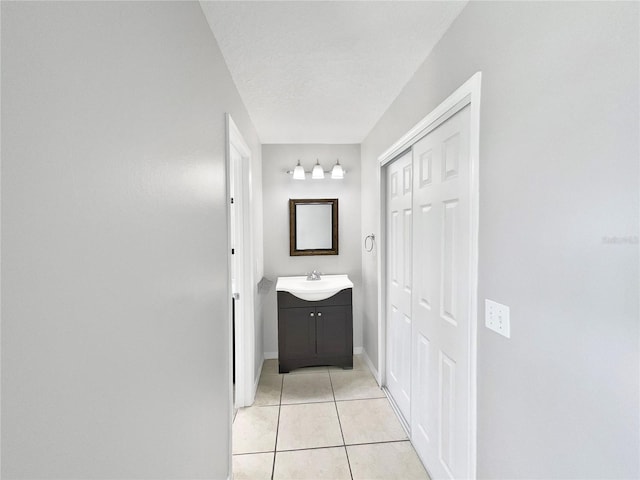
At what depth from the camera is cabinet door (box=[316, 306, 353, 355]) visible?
3230 millimetres

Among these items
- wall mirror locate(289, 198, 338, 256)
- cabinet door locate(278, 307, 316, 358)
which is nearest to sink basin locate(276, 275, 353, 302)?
cabinet door locate(278, 307, 316, 358)

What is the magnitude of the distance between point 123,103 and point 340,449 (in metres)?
2.30

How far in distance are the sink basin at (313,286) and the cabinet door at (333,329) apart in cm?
18

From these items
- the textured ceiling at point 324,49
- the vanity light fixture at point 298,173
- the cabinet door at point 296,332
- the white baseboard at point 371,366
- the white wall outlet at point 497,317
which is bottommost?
the white baseboard at point 371,366

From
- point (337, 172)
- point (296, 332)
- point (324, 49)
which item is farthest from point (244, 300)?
point (324, 49)

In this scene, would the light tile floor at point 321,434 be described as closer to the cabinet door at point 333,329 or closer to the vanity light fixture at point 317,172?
the cabinet door at point 333,329

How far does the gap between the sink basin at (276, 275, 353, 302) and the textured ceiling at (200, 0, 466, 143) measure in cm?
166

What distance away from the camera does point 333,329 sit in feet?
10.7

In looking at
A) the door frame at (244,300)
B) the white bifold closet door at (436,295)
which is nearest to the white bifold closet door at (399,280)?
the white bifold closet door at (436,295)

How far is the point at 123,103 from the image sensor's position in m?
0.74

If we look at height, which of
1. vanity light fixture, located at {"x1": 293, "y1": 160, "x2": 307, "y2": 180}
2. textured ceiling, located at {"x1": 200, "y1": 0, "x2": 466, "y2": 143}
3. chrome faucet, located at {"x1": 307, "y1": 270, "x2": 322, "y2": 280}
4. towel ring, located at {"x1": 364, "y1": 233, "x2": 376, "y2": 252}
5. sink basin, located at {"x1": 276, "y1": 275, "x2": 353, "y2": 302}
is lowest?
sink basin, located at {"x1": 276, "y1": 275, "x2": 353, "y2": 302}

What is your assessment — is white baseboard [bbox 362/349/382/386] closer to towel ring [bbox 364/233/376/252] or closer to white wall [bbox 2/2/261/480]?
towel ring [bbox 364/233/376/252]

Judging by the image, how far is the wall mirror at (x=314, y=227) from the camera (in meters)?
3.62

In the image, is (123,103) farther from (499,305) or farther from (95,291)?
(499,305)
